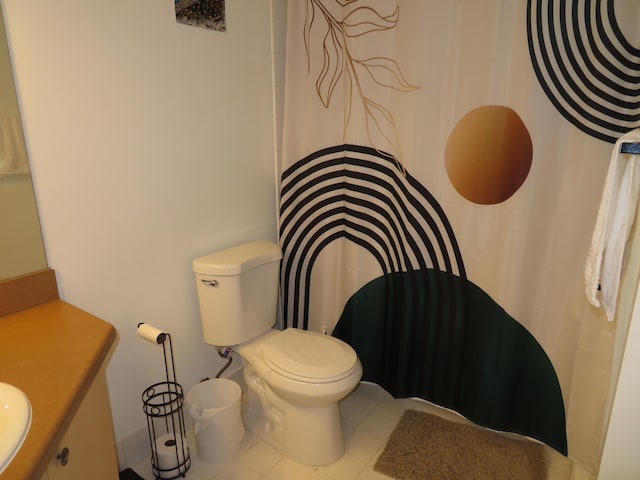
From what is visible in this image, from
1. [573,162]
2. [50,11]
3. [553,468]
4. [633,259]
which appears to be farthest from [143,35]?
[553,468]

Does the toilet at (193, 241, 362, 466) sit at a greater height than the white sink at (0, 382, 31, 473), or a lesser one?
lesser

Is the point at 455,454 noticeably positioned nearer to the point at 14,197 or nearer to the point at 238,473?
the point at 238,473

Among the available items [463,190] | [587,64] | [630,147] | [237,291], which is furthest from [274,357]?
[587,64]

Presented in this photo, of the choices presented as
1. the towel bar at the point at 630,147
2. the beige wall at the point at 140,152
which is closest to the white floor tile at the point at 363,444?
the beige wall at the point at 140,152

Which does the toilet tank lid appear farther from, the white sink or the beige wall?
the white sink

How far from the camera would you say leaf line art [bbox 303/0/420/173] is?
5.71ft

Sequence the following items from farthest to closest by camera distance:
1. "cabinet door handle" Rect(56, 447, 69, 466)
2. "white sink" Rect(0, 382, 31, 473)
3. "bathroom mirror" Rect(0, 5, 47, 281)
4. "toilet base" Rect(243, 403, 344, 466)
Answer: "toilet base" Rect(243, 403, 344, 466) → "bathroom mirror" Rect(0, 5, 47, 281) → "cabinet door handle" Rect(56, 447, 69, 466) → "white sink" Rect(0, 382, 31, 473)

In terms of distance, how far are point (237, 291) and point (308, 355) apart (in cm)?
40

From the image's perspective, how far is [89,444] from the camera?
104 centimetres

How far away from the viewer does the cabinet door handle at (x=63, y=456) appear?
2.86 feet

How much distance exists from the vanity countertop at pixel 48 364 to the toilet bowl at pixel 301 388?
2.39 feet

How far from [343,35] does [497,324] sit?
1.39 m

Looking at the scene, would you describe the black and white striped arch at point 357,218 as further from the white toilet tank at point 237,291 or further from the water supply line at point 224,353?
the water supply line at point 224,353

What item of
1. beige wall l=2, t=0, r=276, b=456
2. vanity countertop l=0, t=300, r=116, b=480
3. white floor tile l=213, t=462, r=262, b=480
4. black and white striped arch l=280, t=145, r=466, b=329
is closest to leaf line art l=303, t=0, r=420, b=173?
black and white striped arch l=280, t=145, r=466, b=329
